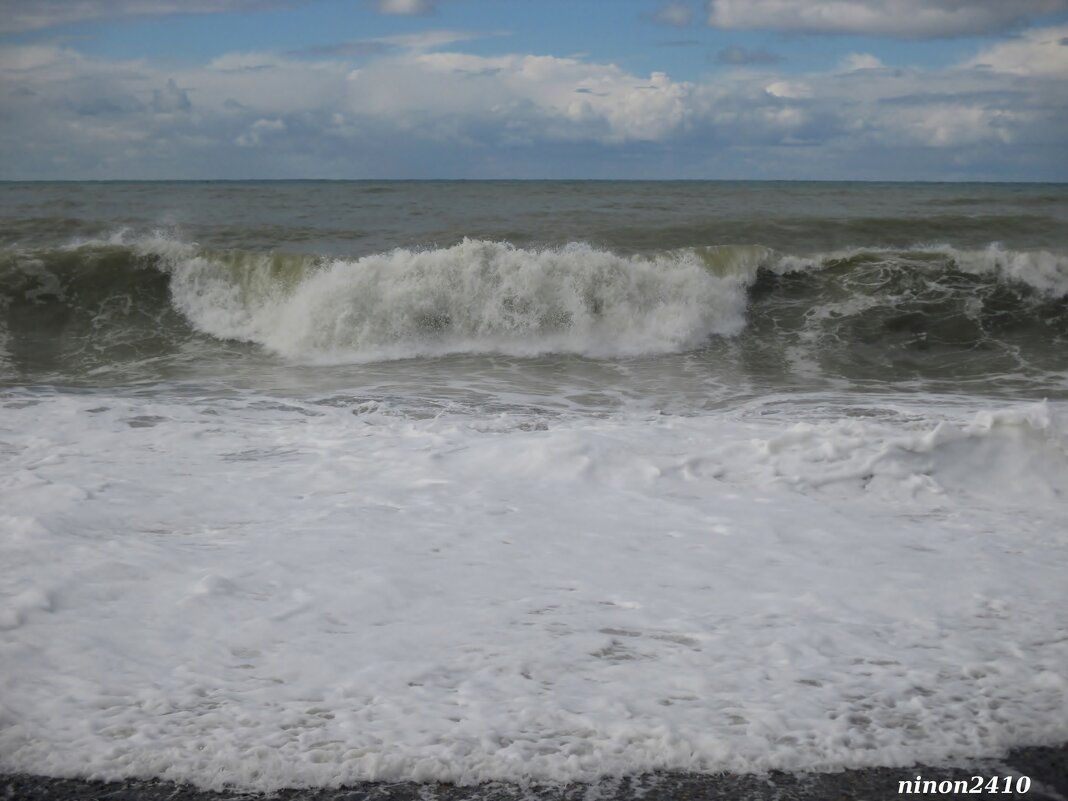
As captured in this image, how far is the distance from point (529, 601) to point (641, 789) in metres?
1.31

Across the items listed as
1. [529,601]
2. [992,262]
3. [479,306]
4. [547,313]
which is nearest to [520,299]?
[547,313]

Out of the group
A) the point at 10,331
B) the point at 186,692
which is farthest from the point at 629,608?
the point at 10,331

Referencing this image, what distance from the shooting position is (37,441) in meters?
6.59

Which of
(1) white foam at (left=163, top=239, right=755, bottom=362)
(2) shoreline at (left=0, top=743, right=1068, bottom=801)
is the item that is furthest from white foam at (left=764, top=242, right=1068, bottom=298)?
(2) shoreline at (left=0, top=743, right=1068, bottom=801)

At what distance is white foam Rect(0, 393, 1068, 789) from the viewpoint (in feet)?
10.0

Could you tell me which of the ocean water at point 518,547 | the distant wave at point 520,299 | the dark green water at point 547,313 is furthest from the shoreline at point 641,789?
the distant wave at point 520,299

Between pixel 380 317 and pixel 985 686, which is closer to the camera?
pixel 985 686

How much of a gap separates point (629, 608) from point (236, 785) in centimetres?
175

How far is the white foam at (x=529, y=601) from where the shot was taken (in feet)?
10.0

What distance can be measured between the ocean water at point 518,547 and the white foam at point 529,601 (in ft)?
0.05

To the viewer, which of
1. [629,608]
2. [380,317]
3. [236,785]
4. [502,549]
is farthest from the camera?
[380,317]

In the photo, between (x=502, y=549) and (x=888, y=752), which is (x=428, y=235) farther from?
(x=888, y=752)

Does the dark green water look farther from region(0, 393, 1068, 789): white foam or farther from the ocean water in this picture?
region(0, 393, 1068, 789): white foam

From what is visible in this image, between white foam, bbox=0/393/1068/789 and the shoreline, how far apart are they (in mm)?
49
